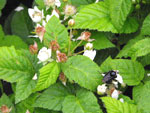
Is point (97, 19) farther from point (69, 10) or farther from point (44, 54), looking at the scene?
point (44, 54)

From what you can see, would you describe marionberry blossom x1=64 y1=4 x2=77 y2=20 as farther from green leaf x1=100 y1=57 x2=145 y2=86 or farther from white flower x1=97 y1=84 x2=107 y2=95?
white flower x1=97 y1=84 x2=107 y2=95

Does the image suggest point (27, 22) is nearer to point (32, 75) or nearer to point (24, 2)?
point (24, 2)

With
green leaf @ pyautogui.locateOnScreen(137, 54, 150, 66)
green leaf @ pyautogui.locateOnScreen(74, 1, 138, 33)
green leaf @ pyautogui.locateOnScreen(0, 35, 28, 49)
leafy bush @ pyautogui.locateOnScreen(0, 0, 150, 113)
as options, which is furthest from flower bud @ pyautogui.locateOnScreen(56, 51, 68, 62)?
green leaf @ pyautogui.locateOnScreen(0, 35, 28, 49)

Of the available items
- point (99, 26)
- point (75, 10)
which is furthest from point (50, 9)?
point (99, 26)

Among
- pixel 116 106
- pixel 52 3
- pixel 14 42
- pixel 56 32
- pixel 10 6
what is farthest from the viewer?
pixel 10 6

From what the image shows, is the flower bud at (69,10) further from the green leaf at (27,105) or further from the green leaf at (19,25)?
the green leaf at (19,25)

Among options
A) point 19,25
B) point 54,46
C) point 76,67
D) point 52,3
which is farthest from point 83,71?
point 19,25
